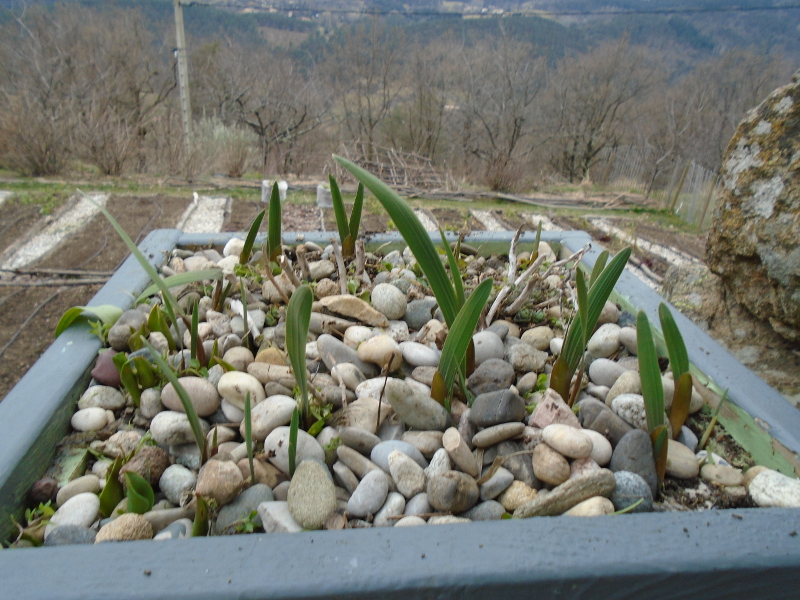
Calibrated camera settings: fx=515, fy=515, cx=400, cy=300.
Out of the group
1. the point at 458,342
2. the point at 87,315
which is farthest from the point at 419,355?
the point at 87,315

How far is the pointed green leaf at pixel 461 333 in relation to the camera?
0.98 meters

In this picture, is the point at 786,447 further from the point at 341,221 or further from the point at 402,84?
the point at 402,84

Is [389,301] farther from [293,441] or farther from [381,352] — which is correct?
[293,441]

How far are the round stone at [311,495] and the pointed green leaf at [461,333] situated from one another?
0.33 metres

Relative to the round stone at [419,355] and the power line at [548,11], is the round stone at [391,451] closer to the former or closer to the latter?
the round stone at [419,355]

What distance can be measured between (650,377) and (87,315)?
138 cm

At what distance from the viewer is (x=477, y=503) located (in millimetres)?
954

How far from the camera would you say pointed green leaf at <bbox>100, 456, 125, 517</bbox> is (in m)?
0.93

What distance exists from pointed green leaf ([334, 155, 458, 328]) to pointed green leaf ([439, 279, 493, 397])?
0.31ft

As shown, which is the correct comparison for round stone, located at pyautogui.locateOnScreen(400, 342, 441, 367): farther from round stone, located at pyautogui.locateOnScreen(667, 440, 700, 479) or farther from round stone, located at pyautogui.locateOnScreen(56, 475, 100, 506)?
round stone, located at pyautogui.locateOnScreen(56, 475, 100, 506)

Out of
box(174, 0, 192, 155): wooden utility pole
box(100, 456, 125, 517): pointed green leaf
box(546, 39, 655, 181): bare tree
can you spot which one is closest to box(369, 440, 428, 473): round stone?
box(100, 456, 125, 517): pointed green leaf

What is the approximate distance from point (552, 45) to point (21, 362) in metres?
18.7

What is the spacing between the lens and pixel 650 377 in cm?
96

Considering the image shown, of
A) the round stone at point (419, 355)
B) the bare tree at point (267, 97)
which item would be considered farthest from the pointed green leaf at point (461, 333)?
the bare tree at point (267, 97)
